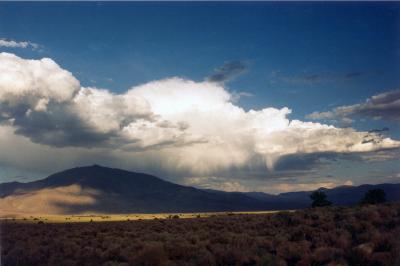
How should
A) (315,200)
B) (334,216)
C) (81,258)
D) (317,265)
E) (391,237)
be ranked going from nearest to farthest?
(317,265) < (391,237) < (81,258) < (334,216) < (315,200)

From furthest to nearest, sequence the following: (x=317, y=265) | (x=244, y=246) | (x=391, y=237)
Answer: (x=244, y=246) → (x=391, y=237) → (x=317, y=265)

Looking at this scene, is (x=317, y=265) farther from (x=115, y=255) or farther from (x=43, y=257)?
(x=43, y=257)

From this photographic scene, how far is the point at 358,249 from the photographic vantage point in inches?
691

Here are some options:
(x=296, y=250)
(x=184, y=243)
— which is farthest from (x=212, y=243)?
(x=296, y=250)

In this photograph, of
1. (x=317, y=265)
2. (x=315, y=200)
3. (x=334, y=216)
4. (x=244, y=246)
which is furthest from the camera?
(x=315, y=200)

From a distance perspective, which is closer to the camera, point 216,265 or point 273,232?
point 216,265

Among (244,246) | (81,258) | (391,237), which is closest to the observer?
(391,237)

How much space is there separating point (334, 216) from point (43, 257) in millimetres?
21592

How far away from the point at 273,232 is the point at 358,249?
394 inches

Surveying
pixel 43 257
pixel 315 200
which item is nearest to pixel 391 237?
pixel 43 257

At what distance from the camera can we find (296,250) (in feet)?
62.9

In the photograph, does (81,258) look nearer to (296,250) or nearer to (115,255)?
(115,255)

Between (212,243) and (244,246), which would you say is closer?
(244,246)

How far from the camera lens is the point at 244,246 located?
862 inches
